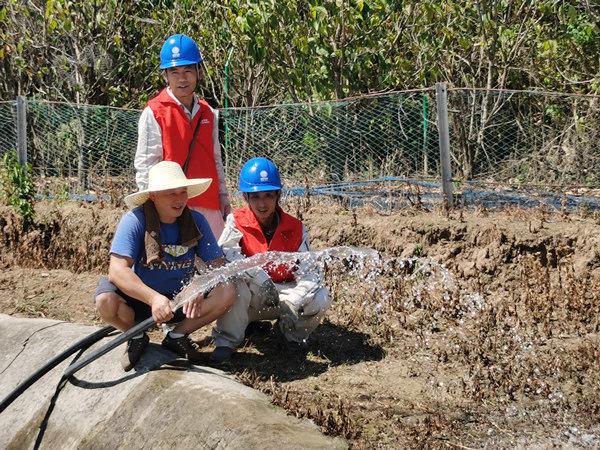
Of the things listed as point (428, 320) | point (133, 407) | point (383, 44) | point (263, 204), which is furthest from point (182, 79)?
point (383, 44)

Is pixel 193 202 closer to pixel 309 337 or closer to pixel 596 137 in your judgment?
pixel 309 337

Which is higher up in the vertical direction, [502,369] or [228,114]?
[228,114]

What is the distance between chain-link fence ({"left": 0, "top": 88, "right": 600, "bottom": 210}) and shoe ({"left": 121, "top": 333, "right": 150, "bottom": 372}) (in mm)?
4044

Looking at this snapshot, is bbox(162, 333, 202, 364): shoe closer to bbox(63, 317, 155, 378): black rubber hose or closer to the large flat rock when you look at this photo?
the large flat rock

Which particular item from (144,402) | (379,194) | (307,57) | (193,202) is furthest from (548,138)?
(144,402)

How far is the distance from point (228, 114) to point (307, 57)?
1.25 metres

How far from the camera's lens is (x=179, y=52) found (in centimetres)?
658

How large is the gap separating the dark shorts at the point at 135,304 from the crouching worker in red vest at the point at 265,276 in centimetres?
37

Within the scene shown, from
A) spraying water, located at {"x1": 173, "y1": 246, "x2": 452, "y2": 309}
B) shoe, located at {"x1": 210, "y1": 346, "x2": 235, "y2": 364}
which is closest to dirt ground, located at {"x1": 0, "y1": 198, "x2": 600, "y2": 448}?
spraying water, located at {"x1": 173, "y1": 246, "x2": 452, "y2": 309}

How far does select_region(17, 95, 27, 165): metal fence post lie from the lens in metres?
11.6

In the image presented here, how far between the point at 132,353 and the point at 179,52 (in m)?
1.97

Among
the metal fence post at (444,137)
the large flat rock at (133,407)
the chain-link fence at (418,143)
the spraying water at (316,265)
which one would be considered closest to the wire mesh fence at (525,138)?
the chain-link fence at (418,143)

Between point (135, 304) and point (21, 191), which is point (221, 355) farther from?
point (21, 191)

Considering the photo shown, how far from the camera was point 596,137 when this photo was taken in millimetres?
9148
